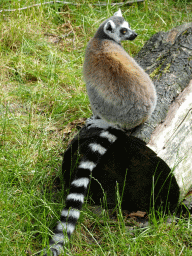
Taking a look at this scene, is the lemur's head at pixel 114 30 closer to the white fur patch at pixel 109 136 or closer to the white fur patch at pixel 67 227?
the white fur patch at pixel 109 136

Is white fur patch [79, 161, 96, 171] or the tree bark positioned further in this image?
the tree bark

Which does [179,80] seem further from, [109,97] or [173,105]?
[109,97]

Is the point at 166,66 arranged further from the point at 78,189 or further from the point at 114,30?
the point at 78,189

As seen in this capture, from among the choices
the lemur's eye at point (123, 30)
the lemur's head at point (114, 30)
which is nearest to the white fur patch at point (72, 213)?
the lemur's head at point (114, 30)

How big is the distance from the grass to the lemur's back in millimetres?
830

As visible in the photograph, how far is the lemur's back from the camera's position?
9.39 ft

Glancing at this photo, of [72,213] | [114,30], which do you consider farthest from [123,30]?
[72,213]

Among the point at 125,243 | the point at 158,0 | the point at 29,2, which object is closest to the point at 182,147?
the point at 125,243

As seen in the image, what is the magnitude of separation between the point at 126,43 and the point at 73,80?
155 cm

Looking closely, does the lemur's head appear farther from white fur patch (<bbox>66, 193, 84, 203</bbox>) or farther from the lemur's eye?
white fur patch (<bbox>66, 193, 84, 203</bbox>)

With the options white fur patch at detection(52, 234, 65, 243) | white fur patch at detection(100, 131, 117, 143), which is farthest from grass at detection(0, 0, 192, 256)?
white fur patch at detection(100, 131, 117, 143)

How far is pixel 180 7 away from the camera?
274 inches

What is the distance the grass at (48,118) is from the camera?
2.52 metres

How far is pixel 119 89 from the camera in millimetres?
2859
